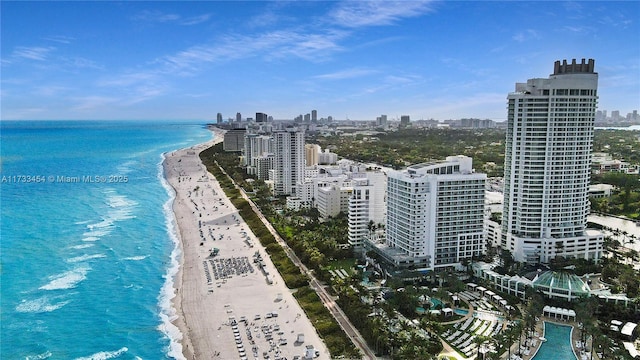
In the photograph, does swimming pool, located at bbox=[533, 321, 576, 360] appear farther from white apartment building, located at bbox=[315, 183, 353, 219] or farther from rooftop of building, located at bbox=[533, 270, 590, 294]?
white apartment building, located at bbox=[315, 183, 353, 219]

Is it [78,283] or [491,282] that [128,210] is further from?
[491,282]

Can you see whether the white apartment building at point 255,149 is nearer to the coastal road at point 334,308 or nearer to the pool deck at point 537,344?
the coastal road at point 334,308

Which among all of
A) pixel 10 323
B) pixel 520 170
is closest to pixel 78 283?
pixel 10 323

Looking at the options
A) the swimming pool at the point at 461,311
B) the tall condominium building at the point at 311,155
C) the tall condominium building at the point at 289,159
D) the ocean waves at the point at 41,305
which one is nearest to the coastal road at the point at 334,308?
the swimming pool at the point at 461,311

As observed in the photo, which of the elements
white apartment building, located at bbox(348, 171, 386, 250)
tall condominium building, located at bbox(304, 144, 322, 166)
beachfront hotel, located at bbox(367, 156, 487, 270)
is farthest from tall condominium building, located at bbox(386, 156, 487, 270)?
tall condominium building, located at bbox(304, 144, 322, 166)

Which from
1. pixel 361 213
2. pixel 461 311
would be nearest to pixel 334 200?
pixel 361 213

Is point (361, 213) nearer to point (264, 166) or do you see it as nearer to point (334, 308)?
point (334, 308)
